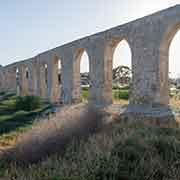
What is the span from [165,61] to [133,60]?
110cm

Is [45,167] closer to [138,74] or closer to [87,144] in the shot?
[87,144]

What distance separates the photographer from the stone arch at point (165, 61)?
715 centimetres

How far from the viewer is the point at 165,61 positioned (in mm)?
7578

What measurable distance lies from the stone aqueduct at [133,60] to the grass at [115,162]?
353 cm

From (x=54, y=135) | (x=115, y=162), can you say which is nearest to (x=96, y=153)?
(x=115, y=162)

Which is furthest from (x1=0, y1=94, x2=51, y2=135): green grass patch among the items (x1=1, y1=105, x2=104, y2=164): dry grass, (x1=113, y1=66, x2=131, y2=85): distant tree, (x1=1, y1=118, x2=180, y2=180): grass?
(x1=113, y1=66, x2=131, y2=85): distant tree

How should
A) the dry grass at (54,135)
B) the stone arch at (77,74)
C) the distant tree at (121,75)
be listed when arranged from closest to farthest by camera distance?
1. the dry grass at (54,135)
2. the stone arch at (77,74)
3. the distant tree at (121,75)

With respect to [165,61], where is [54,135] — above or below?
below

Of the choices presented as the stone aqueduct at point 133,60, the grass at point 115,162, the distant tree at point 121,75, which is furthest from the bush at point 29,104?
the distant tree at point 121,75

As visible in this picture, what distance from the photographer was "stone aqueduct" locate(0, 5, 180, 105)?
24.2ft

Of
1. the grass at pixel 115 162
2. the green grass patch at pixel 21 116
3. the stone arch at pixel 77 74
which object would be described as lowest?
the green grass patch at pixel 21 116

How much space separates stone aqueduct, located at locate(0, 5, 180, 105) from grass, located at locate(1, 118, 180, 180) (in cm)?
353

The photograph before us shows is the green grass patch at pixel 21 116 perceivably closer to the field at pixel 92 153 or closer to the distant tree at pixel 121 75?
the field at pixel 92 153

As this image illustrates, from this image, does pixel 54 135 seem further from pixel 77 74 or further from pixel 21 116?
pixel 77 74
